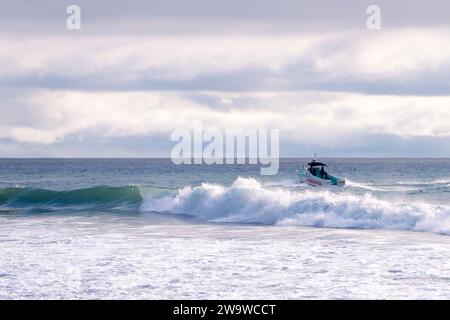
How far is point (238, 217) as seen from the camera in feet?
114

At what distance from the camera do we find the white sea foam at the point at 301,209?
29984 millimetres

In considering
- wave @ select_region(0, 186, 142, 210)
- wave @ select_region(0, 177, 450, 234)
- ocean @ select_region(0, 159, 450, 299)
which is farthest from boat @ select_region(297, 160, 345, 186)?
ocean @ select_region(0, 159, 450, 299)

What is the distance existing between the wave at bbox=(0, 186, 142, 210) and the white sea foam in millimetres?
4329

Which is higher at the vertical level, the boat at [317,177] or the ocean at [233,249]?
the boat at [317,177]

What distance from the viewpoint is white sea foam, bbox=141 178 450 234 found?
2998cm

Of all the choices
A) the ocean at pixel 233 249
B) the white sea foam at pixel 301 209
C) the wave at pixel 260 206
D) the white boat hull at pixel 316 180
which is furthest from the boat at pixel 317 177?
the white sea foam at pixel 301 209

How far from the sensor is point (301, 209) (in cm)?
3381

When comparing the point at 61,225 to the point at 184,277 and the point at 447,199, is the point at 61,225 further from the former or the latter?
the point at 447,199

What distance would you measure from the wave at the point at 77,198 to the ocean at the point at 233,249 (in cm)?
412

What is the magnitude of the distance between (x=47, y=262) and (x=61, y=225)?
11.5 m

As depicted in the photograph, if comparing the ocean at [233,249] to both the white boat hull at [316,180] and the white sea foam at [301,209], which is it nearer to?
the white sea foam at [301,209]
